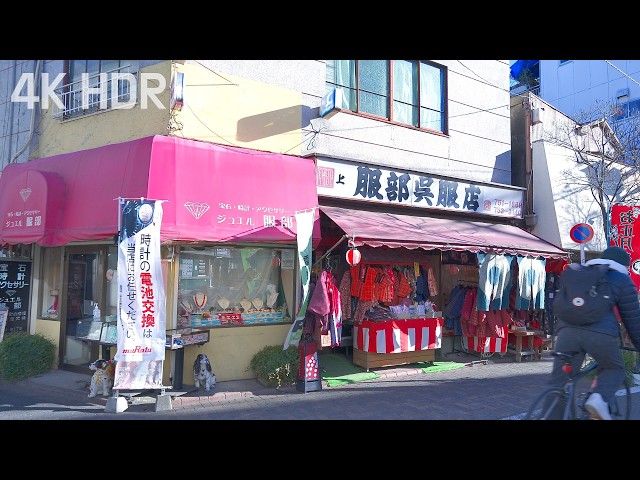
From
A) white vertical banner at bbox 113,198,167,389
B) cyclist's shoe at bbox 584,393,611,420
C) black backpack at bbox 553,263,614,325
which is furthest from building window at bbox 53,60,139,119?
cyclist's shoe at bbox 584,393,611,420

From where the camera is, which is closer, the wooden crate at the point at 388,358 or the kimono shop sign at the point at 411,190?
the wooden crate at the point at 388,358

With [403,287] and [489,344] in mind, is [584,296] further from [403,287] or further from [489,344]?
[489,344]

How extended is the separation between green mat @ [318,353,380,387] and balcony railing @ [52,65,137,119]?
624cm

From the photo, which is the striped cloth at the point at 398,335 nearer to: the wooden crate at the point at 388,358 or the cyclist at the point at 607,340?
the wooden crate at the point at 388,358

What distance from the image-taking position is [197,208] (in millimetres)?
8008

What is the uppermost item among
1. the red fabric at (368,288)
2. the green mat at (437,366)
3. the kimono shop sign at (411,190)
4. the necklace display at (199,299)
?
the kimono shop sign at (411,190)

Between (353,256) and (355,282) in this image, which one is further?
(355,282)

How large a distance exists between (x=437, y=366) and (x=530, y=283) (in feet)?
9.48

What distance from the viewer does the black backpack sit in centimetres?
500

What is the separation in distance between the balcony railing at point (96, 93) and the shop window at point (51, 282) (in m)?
2.85

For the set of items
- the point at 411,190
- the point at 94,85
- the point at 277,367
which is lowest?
the point at 277,367

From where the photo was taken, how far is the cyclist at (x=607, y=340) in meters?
4.96

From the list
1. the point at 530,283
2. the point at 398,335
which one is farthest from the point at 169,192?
the point at 530,283

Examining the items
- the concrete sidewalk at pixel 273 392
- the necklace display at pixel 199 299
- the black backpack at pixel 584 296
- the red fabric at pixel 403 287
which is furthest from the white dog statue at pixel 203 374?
the black backpack at pixel 584 296
